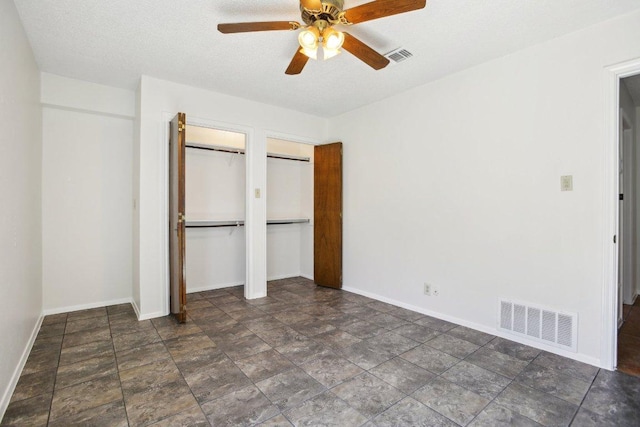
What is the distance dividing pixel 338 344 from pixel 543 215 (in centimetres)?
206

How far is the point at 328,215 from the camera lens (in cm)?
464

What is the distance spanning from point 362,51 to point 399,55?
76 centimetres

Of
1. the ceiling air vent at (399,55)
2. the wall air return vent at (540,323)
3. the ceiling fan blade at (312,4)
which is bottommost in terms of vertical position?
the wall air return vent at (540,323)

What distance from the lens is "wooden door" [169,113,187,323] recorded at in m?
3.18

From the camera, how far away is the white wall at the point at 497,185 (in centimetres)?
239

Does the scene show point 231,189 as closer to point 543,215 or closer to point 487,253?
point 487,253

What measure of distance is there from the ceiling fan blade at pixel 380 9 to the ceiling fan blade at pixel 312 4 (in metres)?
0.17

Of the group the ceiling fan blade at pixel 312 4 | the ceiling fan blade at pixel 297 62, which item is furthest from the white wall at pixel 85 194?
the ceiling fan blade at pixel 312 4

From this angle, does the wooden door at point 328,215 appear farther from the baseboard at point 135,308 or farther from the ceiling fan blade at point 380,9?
the ceiling fan blade at point 380,9

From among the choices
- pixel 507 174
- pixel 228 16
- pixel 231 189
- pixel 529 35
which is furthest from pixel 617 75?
pixel 231 189

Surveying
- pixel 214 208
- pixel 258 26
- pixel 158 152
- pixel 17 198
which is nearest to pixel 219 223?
pixel 214 208

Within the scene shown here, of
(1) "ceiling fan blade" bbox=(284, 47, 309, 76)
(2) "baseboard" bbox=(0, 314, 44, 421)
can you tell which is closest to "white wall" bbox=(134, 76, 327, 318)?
(2) "baseboard" bbox=(0, 314, 44, 421)

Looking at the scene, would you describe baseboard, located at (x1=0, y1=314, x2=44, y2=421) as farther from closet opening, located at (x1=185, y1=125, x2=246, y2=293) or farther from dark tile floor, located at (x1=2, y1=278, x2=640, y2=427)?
closet opening, located at (x1=185, y1=125, x2=246, y2=293)

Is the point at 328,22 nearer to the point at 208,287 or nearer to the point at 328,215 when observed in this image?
the point at 328,215
